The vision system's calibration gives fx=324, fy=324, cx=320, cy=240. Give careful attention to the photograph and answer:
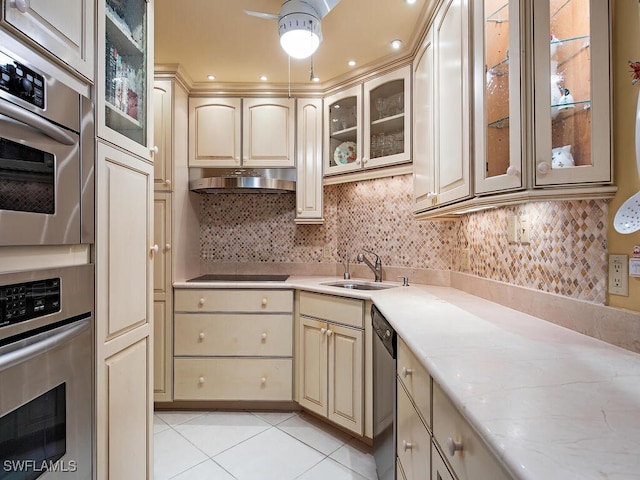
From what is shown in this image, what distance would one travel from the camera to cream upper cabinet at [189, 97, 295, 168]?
2.61 meters

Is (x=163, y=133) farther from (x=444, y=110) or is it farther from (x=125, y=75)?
(x=444, y=110)

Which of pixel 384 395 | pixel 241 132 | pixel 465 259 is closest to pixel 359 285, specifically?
pixel 465 259

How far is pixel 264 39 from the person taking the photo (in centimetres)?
200

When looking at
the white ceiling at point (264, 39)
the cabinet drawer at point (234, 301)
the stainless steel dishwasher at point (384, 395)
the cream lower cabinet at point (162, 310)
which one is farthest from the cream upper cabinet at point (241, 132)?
the stainless steel dishwasher at point (384, 395)

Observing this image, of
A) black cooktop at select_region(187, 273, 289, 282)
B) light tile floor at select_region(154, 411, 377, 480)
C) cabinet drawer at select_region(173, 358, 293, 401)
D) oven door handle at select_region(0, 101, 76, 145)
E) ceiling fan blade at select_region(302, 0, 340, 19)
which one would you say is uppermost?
ceiling fan blade at select_region(302, 0, 340, 19)

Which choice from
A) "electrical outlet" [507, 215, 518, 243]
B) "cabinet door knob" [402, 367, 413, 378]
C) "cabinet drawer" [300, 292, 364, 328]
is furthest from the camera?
"cabinet drawer" [300, 292, 364, 328]

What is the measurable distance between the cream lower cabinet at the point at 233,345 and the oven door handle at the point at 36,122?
5.10 feet

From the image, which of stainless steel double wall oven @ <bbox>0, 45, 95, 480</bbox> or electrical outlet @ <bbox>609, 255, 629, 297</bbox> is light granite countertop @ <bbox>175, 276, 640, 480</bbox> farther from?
stainless steel double wall oven @ <bbox>0, 45, 95, 480</bbox>

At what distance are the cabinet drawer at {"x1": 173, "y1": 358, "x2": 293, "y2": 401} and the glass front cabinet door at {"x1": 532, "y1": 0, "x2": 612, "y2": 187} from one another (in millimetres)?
1984

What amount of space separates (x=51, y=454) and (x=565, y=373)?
140cm

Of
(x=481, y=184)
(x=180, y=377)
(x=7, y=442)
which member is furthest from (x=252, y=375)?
(x=481, y=184)

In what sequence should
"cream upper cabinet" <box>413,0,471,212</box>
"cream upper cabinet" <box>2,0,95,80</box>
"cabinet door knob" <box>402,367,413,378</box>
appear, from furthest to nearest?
"cream upper cabinet" <box>413,0,471,212</box>
"cabinet door knob" <box>402,367,413,378</box>
"cream upper cabinet" <box>2,0,95,80</box>

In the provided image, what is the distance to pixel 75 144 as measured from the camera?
3.28 feet

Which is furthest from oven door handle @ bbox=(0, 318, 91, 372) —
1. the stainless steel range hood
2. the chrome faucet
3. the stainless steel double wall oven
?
the chrome faucet
